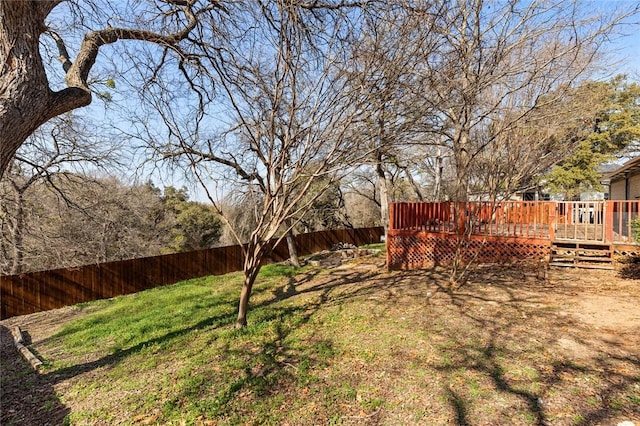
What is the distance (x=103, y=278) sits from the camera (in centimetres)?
927

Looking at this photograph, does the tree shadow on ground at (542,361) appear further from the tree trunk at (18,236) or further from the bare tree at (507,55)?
the tree trunk at (18,236)

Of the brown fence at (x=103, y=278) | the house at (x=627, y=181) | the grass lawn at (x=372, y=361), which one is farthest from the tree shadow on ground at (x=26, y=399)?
the house at (x=627, y=181)

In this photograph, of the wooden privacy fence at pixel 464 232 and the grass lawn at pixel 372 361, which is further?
the wooden privacy fence at pixel 464 232

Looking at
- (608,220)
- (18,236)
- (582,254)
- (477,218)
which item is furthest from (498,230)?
(18,236)

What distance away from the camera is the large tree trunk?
7.51 feet

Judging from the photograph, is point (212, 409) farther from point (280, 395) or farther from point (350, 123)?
point (350, 123)

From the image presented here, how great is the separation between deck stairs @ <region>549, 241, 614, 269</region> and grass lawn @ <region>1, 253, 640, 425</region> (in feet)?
2.23

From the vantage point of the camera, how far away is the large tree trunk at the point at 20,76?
2.29 meters

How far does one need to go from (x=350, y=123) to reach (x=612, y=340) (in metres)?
3.80

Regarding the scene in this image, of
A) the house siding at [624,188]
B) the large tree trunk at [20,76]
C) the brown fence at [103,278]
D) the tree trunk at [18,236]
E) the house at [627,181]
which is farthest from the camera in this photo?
the house siding at [624,188]

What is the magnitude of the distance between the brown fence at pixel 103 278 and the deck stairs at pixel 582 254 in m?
6.24

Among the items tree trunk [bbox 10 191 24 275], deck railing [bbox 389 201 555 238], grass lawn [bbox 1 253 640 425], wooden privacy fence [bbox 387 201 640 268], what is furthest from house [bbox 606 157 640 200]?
tree trunk [bbox 10 191 24 275]

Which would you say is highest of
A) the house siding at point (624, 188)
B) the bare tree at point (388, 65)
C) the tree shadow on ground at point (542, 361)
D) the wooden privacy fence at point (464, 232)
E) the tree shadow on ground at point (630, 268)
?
the bare tree at point (388, 65)

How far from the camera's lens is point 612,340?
3.48 metres
